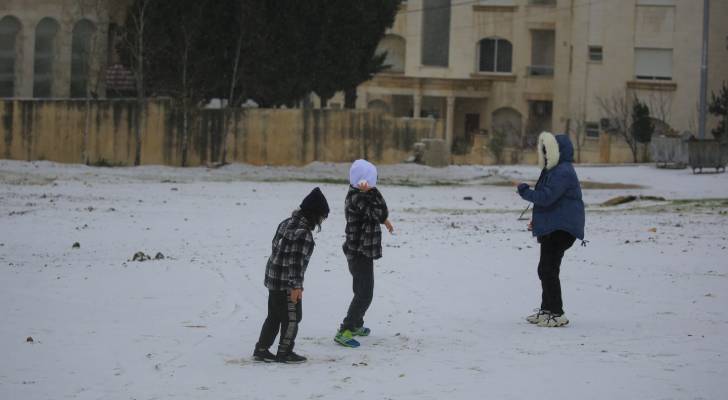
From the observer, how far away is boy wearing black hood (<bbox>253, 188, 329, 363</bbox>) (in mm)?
10031

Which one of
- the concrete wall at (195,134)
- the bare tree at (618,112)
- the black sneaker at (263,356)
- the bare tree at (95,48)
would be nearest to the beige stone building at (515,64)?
the bare tree at (618,112)

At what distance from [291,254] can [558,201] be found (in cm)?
279

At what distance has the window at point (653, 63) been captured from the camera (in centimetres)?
5812

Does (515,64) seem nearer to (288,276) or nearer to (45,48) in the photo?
(45,48)

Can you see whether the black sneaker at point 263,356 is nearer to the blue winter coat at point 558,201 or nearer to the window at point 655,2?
the blue winter coat at point 558,201

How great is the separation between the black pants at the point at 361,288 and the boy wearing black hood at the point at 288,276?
0.90 m

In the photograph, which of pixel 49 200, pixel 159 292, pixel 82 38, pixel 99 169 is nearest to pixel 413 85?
pixel 82 38

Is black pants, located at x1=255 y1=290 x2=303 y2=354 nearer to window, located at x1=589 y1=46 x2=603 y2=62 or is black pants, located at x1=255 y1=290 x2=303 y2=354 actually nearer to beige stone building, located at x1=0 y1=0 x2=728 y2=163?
beige stone building, located at x1=0 y1=0 x2=728 y2=163

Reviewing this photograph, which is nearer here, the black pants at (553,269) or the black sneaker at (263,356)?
the black sneaker at (263,356)

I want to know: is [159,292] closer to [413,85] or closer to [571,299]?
[571,299]

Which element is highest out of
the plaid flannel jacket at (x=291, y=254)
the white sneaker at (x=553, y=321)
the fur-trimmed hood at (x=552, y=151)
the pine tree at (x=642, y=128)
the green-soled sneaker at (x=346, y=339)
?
the pine tree at (x=642, y=128)

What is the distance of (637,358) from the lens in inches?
393

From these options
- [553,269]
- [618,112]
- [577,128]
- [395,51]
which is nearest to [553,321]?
[553,269]

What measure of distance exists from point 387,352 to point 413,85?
53.9m
